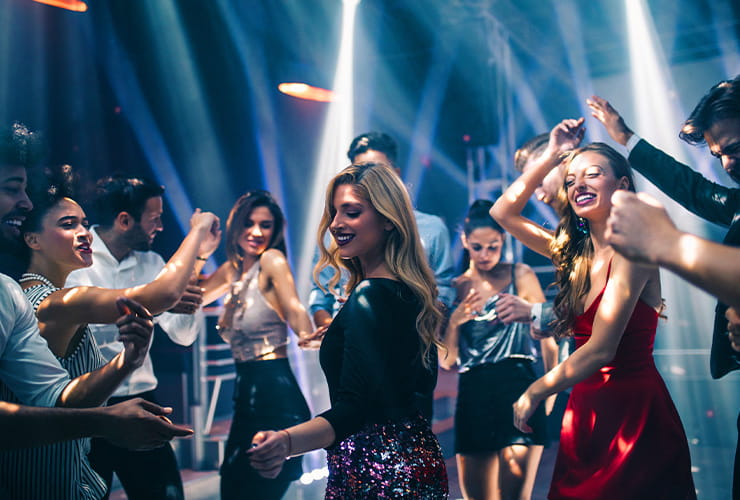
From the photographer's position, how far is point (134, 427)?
1456 mm

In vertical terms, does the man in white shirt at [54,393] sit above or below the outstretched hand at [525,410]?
above

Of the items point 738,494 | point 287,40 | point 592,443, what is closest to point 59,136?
point 287,40

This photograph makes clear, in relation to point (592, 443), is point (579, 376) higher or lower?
higher

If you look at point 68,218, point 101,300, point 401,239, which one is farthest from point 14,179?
point 401,239

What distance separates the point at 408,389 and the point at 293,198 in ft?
20.0

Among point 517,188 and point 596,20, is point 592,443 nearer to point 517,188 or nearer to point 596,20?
point 517,188

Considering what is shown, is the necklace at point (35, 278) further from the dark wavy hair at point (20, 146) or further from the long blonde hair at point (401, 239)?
the long blonde hair at point (401, 239)

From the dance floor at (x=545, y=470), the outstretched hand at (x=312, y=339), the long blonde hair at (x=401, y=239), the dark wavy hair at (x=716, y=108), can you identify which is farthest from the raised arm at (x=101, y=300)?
the dance floor at (x=545, y=470)

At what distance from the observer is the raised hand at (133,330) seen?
5.11ft

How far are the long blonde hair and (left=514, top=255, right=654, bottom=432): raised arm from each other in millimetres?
370

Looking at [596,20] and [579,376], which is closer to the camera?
[579,376]

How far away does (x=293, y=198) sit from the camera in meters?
7.55

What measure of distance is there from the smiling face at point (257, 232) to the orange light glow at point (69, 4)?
307 centimetres

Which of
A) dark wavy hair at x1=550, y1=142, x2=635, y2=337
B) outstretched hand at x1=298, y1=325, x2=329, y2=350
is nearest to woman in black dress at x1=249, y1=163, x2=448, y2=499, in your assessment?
dark wavy hair at x1=550, y1=142, x2=635, y2=337
